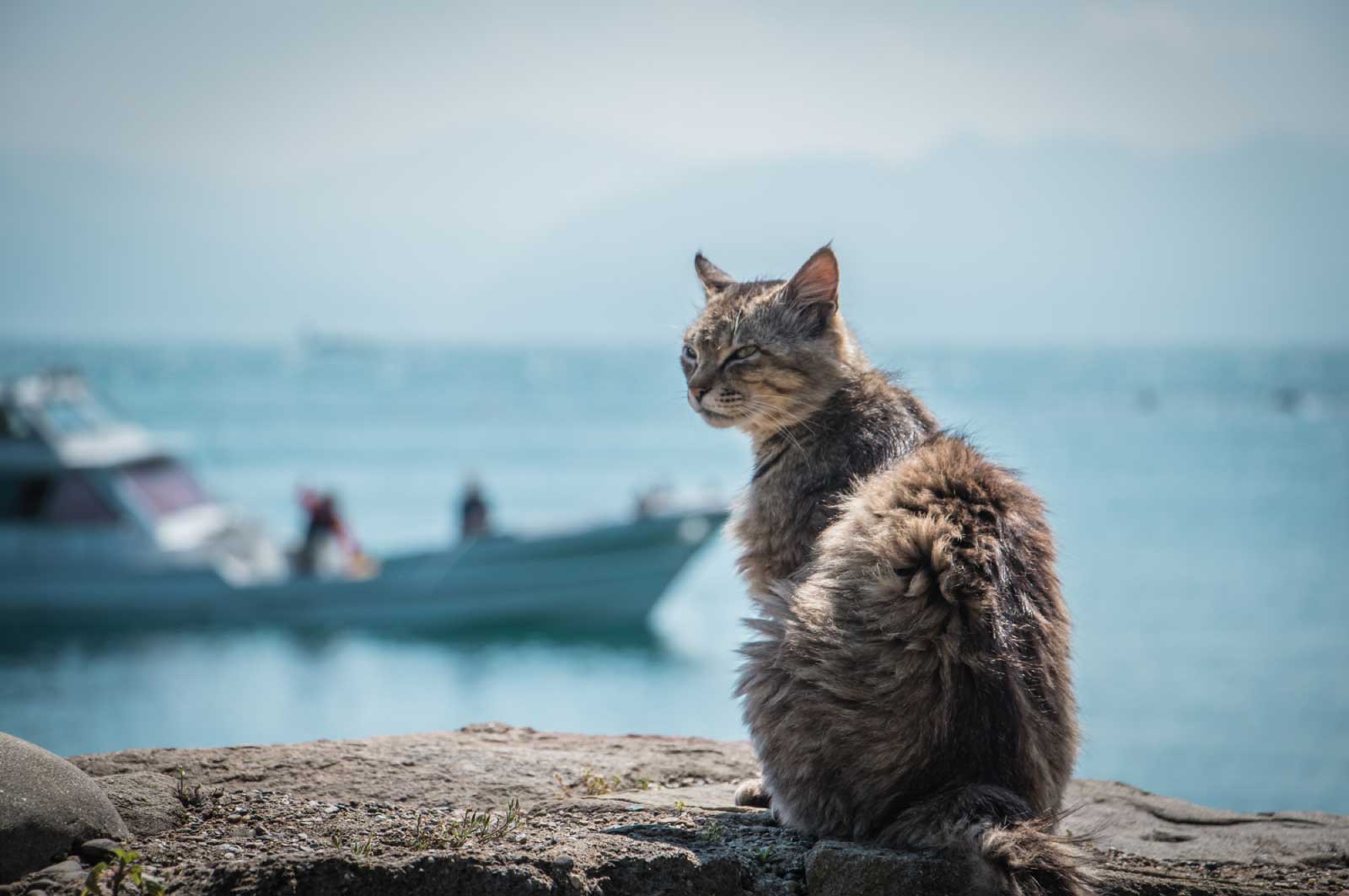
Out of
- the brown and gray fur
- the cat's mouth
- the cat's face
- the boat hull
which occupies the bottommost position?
the boat hull

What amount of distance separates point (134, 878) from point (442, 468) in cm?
4447

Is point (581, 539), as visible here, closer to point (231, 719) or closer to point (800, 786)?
point (231, 719)

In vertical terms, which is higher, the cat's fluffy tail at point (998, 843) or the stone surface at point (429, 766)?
the cat's fluffy tail at point (998, 843)

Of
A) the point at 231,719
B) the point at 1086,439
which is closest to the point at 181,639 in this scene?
the point at 231,719

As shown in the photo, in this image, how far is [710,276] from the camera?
18.2ft

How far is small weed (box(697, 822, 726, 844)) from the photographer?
384 cm

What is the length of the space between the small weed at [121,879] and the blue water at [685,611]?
287 centimetres

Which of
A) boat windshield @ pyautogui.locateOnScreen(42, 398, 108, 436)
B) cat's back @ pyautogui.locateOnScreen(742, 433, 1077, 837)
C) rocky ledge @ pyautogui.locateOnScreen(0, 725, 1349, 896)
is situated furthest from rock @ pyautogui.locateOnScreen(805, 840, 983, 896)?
boat windshield @ pyautogui.locateOnScreen(42, 398, 108, 436)

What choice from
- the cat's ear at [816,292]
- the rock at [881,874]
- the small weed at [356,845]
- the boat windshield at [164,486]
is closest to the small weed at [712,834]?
the rock at [881,874]

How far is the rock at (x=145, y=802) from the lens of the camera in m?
3.72

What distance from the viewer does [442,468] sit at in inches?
1849

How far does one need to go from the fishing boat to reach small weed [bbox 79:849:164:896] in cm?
1916

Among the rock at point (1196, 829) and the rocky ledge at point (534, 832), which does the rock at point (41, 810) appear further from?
the rock at point (1196, 829)

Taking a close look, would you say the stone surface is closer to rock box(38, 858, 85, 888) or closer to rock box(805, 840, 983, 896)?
rock box(38, 858, 85, 888)
